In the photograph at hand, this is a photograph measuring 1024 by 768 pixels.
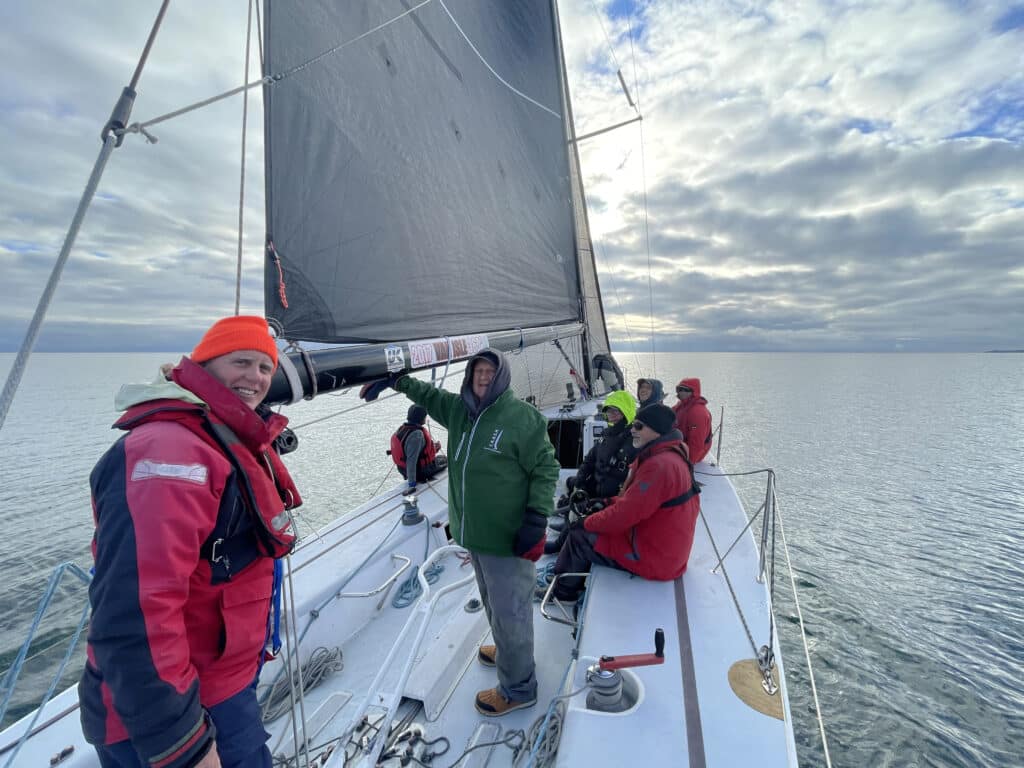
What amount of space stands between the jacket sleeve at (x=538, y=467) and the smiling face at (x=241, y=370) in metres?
1.04

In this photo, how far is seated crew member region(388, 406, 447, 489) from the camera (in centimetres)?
436

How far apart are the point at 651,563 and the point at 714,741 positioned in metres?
0.96

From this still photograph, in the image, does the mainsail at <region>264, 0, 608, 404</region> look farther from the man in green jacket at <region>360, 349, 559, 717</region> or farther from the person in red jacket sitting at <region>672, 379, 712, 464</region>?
the person in red jacket sitting at <region>672, 379, 712, 464</region>

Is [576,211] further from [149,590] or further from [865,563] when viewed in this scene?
[149,590]

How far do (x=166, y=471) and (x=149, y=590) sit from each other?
8.3 inches

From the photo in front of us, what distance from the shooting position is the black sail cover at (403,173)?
2.28 m

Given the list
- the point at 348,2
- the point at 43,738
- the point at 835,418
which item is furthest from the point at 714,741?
the point at 835,418

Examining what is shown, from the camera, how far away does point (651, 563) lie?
247cm

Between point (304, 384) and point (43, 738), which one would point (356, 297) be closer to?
point (304, 384)

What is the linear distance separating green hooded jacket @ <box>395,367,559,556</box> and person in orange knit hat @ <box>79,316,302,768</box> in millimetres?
821

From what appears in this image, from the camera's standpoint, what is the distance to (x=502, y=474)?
1.91 metres

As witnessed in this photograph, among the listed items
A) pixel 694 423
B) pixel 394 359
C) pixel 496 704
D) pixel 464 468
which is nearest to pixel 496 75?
pixel 394 359

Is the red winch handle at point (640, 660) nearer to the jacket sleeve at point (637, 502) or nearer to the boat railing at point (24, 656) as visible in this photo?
the jacket sleeve at point (637, 502)

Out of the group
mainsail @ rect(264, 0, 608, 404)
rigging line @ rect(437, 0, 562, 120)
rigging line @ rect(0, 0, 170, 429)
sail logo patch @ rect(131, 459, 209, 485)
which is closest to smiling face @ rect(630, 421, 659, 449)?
mainsail @ rect(264, 0, 608, 404)
